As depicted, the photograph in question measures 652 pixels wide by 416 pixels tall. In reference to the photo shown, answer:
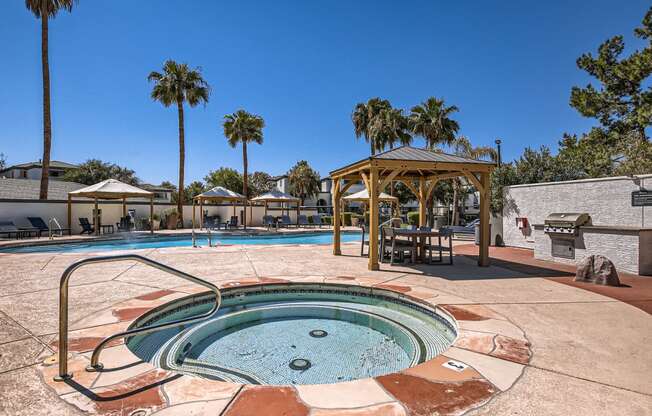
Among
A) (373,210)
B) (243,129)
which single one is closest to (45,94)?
(243,129)

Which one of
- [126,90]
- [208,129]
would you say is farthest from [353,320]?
[208,129]

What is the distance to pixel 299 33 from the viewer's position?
14141 millimetres

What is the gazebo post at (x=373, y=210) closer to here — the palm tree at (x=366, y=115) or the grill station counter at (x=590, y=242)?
the grill station counter at (x=590, y=242)

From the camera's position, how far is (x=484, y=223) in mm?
7750

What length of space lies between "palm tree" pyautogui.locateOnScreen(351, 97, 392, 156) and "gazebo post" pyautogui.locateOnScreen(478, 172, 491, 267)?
1774 cm

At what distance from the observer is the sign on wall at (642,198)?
730 centimetres

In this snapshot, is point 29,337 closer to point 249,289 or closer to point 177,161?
point 249,289

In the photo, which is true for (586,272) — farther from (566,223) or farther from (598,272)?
(566,223)

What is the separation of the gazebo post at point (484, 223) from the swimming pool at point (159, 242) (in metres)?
8.86

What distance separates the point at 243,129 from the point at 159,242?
38.0 feet

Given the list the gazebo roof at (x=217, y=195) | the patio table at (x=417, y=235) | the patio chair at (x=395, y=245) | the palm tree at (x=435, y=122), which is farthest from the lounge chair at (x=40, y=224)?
the palm tree at (x=435, y=122)

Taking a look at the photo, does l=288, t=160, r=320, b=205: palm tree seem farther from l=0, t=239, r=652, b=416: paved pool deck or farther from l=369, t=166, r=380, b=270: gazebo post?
l=0, t=239, r=652, b=416: paved pool deck

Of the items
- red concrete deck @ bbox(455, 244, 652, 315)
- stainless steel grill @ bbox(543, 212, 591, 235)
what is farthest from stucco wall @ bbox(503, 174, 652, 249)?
red concrete deck @ bbox(455, 244, 652, 315)

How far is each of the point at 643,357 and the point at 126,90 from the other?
26748 mm
